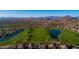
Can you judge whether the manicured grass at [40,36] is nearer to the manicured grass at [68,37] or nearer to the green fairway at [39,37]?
the green fairway at [39,37]

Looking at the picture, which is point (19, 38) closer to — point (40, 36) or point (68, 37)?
point (40, 36)

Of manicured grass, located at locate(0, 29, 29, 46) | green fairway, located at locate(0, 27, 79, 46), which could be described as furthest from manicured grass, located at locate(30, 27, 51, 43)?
Result: manicured grass, located at locate(0, 29, 29, 46)

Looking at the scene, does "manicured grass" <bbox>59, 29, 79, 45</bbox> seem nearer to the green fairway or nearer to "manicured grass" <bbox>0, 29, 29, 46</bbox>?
the green fairway

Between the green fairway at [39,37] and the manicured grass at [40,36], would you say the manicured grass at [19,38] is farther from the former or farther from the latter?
the manicured grass at [40,36]

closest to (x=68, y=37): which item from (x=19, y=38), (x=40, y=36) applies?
(x=40, y=36)

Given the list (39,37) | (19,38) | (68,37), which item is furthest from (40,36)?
(68,37)

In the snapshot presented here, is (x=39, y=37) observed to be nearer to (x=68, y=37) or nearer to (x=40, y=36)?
(x=40, y=36)

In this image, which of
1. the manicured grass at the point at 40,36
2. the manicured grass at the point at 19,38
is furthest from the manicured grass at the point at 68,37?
the manicured grass at the point at 19,38

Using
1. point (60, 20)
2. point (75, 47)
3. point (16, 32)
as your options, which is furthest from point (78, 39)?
point (16, 32)

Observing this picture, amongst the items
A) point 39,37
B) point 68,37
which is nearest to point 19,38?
point 39,37

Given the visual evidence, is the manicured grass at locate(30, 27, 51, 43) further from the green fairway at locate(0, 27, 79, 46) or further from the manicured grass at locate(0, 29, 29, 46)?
the manicured grass at locate(0, 29, 29, 46)
